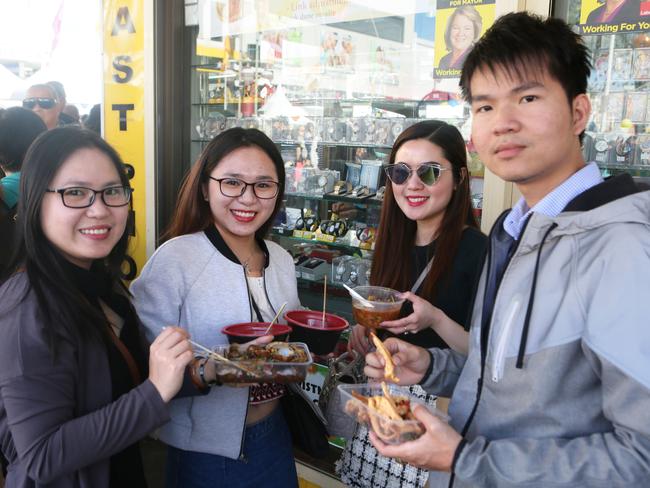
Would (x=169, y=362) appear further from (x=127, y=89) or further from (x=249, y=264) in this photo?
(x=127, y=89)

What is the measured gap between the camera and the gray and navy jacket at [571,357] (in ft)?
3.52

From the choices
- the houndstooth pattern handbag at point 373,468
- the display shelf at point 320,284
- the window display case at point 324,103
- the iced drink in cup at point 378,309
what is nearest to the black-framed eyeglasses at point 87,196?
the iced drink in cup at point 378,309

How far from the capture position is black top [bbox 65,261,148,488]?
1.62 metres

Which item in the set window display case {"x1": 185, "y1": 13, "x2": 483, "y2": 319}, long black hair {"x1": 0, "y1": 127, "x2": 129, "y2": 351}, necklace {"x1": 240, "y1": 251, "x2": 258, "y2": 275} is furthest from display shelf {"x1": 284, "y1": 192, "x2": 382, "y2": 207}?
long black hair {"x1": 0, "y1": 127, "x2": 129, "y2": 351}

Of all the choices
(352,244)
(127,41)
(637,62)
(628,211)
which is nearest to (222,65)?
(127,41)

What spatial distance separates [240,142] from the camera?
2.05 metres

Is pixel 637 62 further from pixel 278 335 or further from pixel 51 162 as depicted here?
pixel 51 162

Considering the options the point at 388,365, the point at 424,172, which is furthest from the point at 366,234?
the point at 388,365

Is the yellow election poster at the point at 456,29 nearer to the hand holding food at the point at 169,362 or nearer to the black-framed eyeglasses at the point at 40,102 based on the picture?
the hand holding food at the point at 169,362

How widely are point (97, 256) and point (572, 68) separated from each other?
1.39 metres

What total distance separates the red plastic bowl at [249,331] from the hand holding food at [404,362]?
0.32 meters

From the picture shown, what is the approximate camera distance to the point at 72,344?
1.48m

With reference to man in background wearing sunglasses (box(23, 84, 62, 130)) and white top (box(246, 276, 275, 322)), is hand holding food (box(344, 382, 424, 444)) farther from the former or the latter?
man in background wearing sunglasses (box(23, 84, 62, 130))

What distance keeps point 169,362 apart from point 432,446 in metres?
0.73
